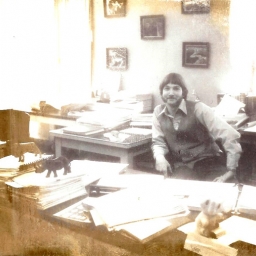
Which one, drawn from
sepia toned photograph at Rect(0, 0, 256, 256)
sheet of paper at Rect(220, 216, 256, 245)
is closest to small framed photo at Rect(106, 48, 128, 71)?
sepia toned photograph at Rect(0, 0, 256, 256)

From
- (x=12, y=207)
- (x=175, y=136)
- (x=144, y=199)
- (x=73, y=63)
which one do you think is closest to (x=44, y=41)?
(x=73, y=63)

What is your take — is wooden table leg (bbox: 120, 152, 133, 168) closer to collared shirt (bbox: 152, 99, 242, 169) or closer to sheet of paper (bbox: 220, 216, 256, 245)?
collared shirt (bbox: 152, 99, 242, 169)

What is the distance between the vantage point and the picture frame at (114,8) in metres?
2.08

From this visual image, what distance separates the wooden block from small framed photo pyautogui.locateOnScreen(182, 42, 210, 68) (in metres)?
1.22

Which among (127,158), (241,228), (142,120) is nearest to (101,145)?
(127,158)

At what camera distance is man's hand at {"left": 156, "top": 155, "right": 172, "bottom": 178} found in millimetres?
2174

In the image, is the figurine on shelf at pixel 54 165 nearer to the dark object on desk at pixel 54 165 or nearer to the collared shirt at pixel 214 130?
the dark object on desk at pixel 54 165

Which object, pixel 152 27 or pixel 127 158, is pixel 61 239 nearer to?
pixel 127 158

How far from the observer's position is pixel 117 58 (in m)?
2.26

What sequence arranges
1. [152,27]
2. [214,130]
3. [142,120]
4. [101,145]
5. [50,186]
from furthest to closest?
[142,120] < [101,145] < [214,130] < [152,27] < [50,186]

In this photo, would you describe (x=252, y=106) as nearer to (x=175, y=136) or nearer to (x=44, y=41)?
(x=175, y=136)

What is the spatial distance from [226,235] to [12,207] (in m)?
0.72

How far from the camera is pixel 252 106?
2.36m

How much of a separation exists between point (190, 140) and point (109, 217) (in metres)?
1.18
